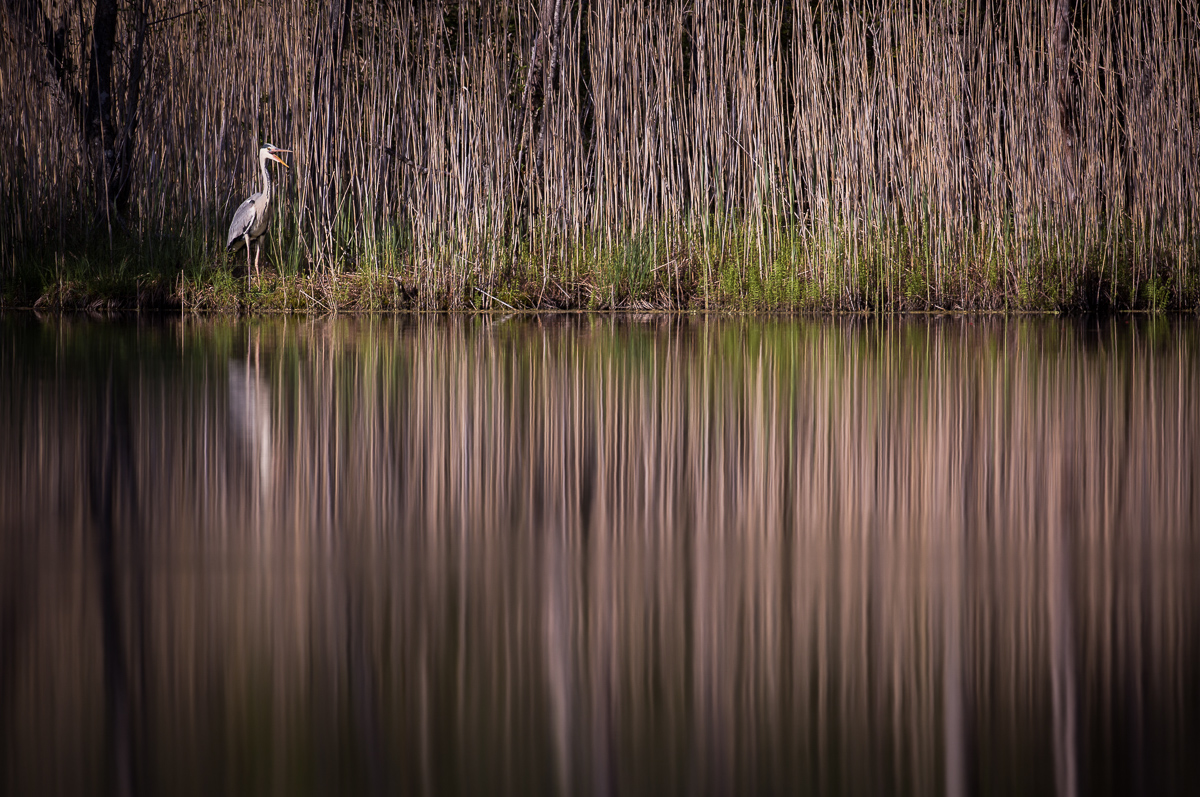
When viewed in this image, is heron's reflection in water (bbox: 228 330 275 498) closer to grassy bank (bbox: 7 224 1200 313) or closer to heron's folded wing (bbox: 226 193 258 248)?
heron's folded wing (bbox: 226 193 258 248)

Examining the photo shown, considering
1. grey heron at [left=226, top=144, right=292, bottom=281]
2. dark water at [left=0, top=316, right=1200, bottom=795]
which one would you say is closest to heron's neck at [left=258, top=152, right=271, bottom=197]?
grey heron at [left=226, top=144, right=292, bottom=281]

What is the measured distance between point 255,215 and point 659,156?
1950mm

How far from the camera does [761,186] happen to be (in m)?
6.13

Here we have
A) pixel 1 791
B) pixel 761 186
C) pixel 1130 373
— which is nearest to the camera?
pixel 1 791

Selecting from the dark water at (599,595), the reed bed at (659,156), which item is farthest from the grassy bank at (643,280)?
the dark water at (599,595)

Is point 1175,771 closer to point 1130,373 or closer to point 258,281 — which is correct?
point 1130,373

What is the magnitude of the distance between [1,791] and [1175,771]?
0.77 meters

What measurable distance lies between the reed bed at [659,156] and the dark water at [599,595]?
10.7 feet

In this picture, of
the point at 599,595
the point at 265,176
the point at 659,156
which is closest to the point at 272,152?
the point at 265,176

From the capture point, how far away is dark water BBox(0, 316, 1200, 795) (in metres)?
0.88

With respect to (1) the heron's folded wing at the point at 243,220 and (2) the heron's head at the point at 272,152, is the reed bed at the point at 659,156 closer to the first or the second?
(2) the heron's head at the point at 272,152

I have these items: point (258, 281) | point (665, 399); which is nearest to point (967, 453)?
point (665, 399)

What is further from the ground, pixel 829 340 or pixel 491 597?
pixel 829 340

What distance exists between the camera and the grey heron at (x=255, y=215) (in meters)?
6.11
